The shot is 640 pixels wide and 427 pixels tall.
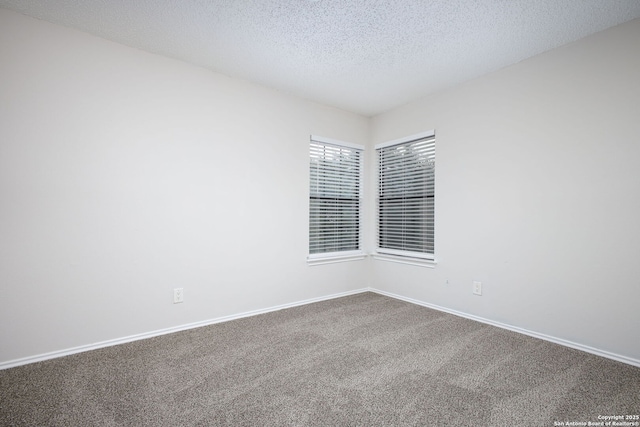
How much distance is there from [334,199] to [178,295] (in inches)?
84.5

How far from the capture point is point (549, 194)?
2.61 m

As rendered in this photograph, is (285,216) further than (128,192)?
Yes

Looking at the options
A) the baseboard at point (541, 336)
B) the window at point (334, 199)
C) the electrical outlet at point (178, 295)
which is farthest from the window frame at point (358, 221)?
the electrical outlet at point (178, 295)

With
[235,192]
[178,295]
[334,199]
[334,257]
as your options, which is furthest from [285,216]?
[178,295]

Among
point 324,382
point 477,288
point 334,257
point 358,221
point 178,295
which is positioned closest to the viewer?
point 324,382

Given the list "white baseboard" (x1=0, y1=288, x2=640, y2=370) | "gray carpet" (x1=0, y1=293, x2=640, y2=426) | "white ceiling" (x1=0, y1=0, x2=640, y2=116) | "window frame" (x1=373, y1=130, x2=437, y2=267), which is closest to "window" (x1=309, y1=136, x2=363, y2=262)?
"window frame" (x1=373, y1=130, x2=437, y2=267)

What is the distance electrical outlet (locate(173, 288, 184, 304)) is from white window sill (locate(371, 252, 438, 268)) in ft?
8.19

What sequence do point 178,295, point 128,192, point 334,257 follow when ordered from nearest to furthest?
point 128,192, point 178,295, point 334,257

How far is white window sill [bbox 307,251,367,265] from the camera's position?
3789mm

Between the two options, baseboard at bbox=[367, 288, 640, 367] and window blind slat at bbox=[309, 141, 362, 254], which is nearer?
baseboard at bbox=[367, 288, 640, 367]

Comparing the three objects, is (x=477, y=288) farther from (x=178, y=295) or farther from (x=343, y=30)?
(x=178, y=295)

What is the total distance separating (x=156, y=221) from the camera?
2.72 m

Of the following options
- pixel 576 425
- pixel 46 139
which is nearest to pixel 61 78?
pixel 46 139

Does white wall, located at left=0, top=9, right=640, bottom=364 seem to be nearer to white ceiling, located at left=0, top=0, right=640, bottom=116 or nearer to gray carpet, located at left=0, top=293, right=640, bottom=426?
white ceiling, located at left=0, top=0, right=640, bottom=116
